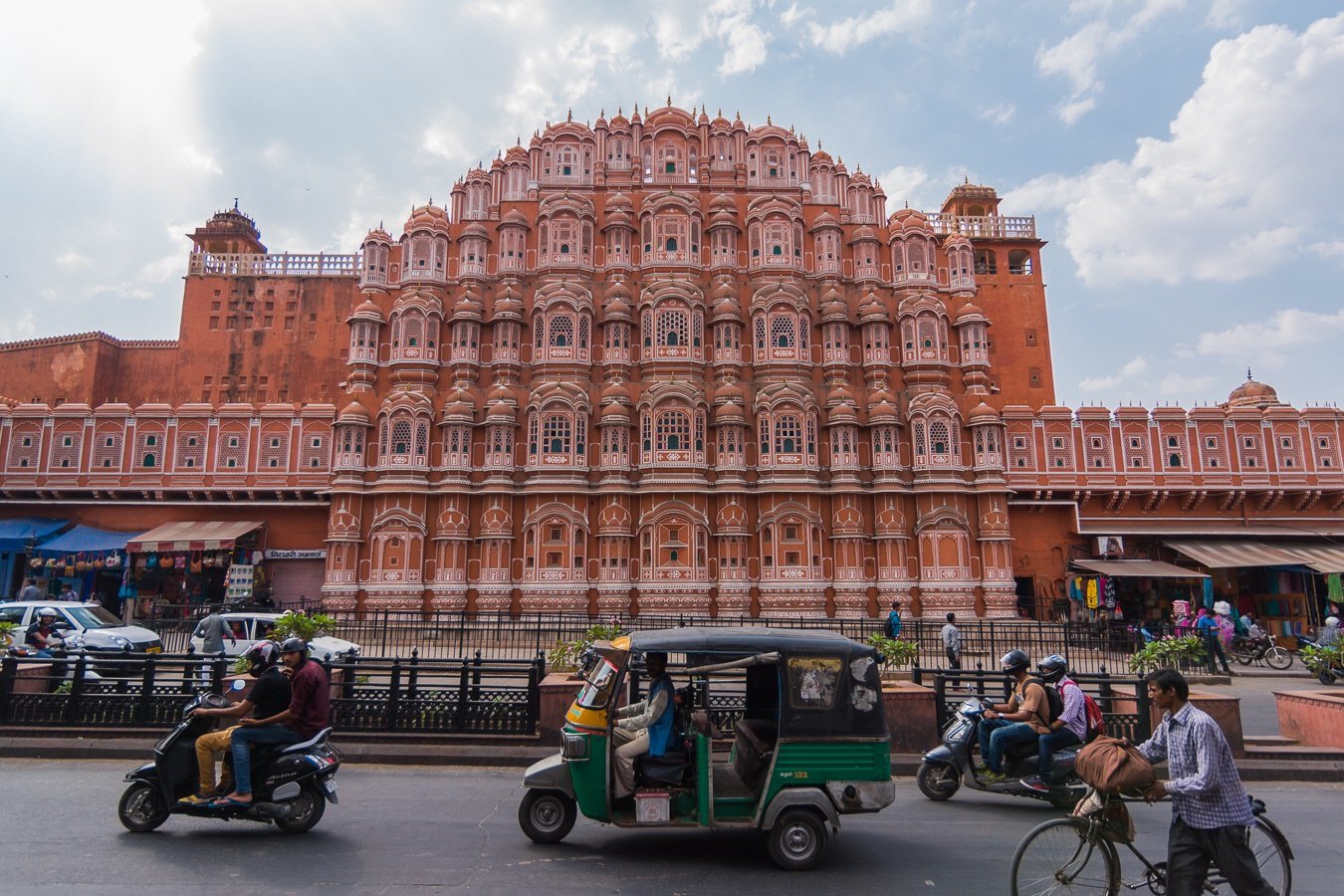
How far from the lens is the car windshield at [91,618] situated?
1850cm

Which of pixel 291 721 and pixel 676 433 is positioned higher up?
pixel 676 433

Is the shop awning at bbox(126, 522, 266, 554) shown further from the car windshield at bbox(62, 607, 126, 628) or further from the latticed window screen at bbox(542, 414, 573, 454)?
the latticed window screen at bbox(542, 414, 573, 454)

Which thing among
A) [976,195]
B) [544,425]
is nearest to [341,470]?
[544,425]

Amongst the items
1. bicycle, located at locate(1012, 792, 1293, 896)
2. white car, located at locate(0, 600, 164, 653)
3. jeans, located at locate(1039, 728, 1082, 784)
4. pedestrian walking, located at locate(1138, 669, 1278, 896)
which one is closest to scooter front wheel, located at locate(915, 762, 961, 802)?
jeans, located at locate(1039, 728, 1082, 784)

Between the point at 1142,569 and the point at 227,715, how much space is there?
99.2 ft

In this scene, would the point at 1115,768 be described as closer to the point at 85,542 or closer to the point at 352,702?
the point at 352,702

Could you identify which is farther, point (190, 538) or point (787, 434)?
point (787, 434)

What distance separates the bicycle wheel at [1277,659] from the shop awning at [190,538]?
1310 inches

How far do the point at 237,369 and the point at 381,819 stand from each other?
3584cm

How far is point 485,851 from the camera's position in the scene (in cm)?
709

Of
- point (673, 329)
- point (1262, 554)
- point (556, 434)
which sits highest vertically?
point (673, 329)

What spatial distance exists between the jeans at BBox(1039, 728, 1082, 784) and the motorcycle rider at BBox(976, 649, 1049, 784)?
0.34ft

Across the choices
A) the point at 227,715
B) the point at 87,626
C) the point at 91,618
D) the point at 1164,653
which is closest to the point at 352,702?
the point at 227,715

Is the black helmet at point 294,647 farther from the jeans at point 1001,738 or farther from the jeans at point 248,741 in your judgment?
the jeans at point 1001,738
